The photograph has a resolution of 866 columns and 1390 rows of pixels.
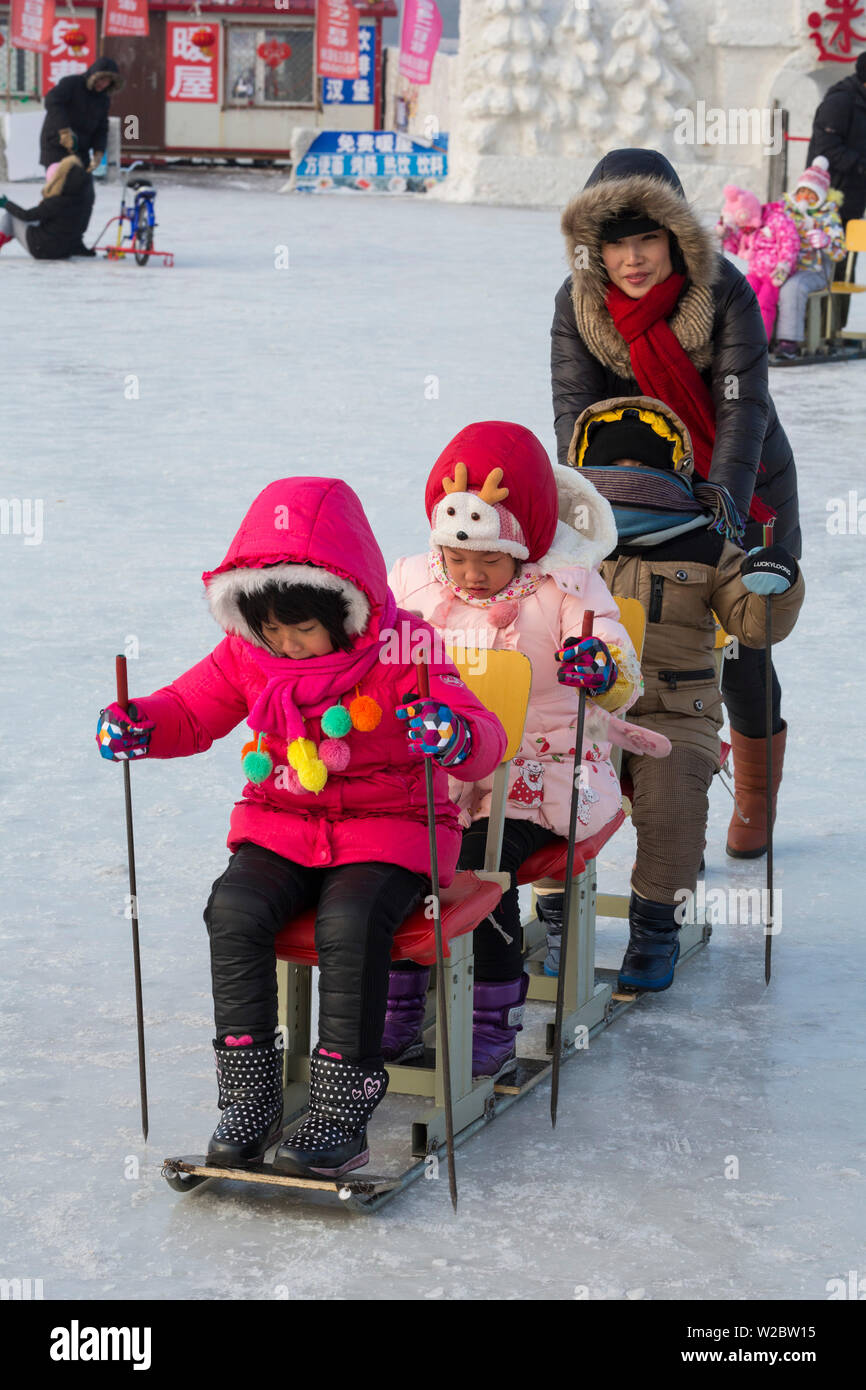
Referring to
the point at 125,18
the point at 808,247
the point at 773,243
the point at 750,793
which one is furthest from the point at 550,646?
the point at 125,18

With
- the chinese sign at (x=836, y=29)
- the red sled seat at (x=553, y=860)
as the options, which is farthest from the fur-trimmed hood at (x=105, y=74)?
the red sled seat at (x=553, y=860)

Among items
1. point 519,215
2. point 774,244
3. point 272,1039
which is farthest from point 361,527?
point 519,215

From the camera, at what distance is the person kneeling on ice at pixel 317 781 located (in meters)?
2.62

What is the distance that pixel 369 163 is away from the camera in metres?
25.5

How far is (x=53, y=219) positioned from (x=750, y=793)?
12.4 metres

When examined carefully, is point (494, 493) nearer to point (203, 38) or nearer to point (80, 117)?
point (80, 117)

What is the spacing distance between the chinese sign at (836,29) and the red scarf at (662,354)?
70.3 ft

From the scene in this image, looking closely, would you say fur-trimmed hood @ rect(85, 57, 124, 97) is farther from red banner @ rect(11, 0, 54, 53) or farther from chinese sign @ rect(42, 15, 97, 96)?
chinese sign @ rect(42, 15, 97, 96)

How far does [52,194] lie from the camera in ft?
48.8

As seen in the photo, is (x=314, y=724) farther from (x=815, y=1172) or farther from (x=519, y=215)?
(x=519, y=215)

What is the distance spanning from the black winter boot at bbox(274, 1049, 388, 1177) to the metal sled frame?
26 millimetres

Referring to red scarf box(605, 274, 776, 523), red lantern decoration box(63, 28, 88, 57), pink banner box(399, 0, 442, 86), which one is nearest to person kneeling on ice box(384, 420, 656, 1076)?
red scarf box(605, 274, 776, 523)
